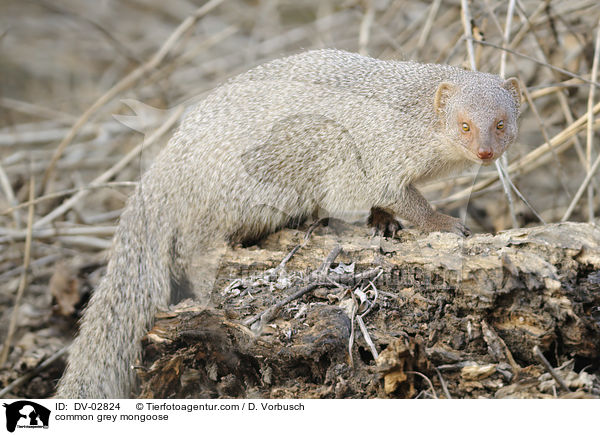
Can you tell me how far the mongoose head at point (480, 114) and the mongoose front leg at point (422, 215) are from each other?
0.75ft

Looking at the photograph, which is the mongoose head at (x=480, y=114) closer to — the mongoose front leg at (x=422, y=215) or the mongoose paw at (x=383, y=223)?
the mongoose front leg at (x=422, y=215)

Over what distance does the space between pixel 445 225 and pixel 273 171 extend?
650mm

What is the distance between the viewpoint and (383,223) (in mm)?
1950

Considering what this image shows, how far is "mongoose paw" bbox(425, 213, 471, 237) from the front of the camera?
1880 millimetres

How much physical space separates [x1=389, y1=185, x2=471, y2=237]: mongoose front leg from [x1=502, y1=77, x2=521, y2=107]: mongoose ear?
46cm

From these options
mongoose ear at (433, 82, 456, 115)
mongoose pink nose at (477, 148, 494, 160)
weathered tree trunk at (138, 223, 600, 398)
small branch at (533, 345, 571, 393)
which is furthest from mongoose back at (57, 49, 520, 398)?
small branch at (533, 345, 571, 393)

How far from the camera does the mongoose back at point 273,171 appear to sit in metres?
1.94

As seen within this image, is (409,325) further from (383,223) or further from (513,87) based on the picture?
(513,87)

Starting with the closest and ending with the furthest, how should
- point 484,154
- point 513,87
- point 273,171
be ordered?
point 484,154 < point 513,87 < point 273,171

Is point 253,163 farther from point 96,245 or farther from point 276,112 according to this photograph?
point 96,245
